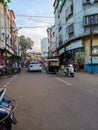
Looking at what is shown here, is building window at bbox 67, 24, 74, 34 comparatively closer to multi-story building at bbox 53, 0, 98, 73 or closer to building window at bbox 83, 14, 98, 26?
multi-story building at bbox 53, 0, 98, 73

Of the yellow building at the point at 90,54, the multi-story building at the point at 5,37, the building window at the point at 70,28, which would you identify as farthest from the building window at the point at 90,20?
the multi-story building at the point at 5,37

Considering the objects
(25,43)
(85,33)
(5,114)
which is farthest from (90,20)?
(25,43)

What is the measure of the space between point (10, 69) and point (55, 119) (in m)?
25.4

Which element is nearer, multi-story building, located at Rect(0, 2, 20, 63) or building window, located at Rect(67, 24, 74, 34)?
multi-story building, located at Rect(0, 2, 20, 63)

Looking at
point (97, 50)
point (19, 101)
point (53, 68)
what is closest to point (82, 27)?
point (97, 50)

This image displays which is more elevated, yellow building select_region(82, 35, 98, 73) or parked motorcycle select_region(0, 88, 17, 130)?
yellow building select_region(82, 35, 98, 73)

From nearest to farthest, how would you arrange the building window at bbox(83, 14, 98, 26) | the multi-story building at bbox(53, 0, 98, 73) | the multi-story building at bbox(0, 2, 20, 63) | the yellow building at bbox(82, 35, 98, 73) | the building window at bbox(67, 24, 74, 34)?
the yellow building at bbox(82, 35, 98, 73)
the multi-story building at bbox(53, 0, 98, 73)
the building window at bbox(83, 14, 98, 26)
the multi-story building at bbox(0, 2, 20, 63)
the building window at bbox(67, 24, 74, 34)

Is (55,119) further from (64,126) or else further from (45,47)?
(45,47)

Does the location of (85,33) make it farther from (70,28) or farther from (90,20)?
(70,28)

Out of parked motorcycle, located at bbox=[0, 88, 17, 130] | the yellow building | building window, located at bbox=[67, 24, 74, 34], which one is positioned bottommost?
parked motorcycle, located at bbox=[0, 88, 17, 130]

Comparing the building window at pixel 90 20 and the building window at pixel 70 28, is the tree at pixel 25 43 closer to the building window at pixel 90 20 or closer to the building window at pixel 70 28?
the building window at pixel 70 28

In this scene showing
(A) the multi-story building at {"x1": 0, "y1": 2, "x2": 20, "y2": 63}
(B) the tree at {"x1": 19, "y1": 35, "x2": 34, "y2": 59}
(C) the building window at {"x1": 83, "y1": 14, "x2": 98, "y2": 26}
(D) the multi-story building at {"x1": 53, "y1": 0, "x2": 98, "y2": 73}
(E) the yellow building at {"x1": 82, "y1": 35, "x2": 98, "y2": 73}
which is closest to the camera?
(E) the yellow building at {"x1": 82, "y1": 35, "x2": 98, "y2": 73}

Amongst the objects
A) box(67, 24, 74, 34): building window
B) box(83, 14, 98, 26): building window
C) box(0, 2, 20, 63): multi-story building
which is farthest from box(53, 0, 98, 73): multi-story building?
box(0, 2, 20, 63): multi-story building

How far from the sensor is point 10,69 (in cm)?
3183
